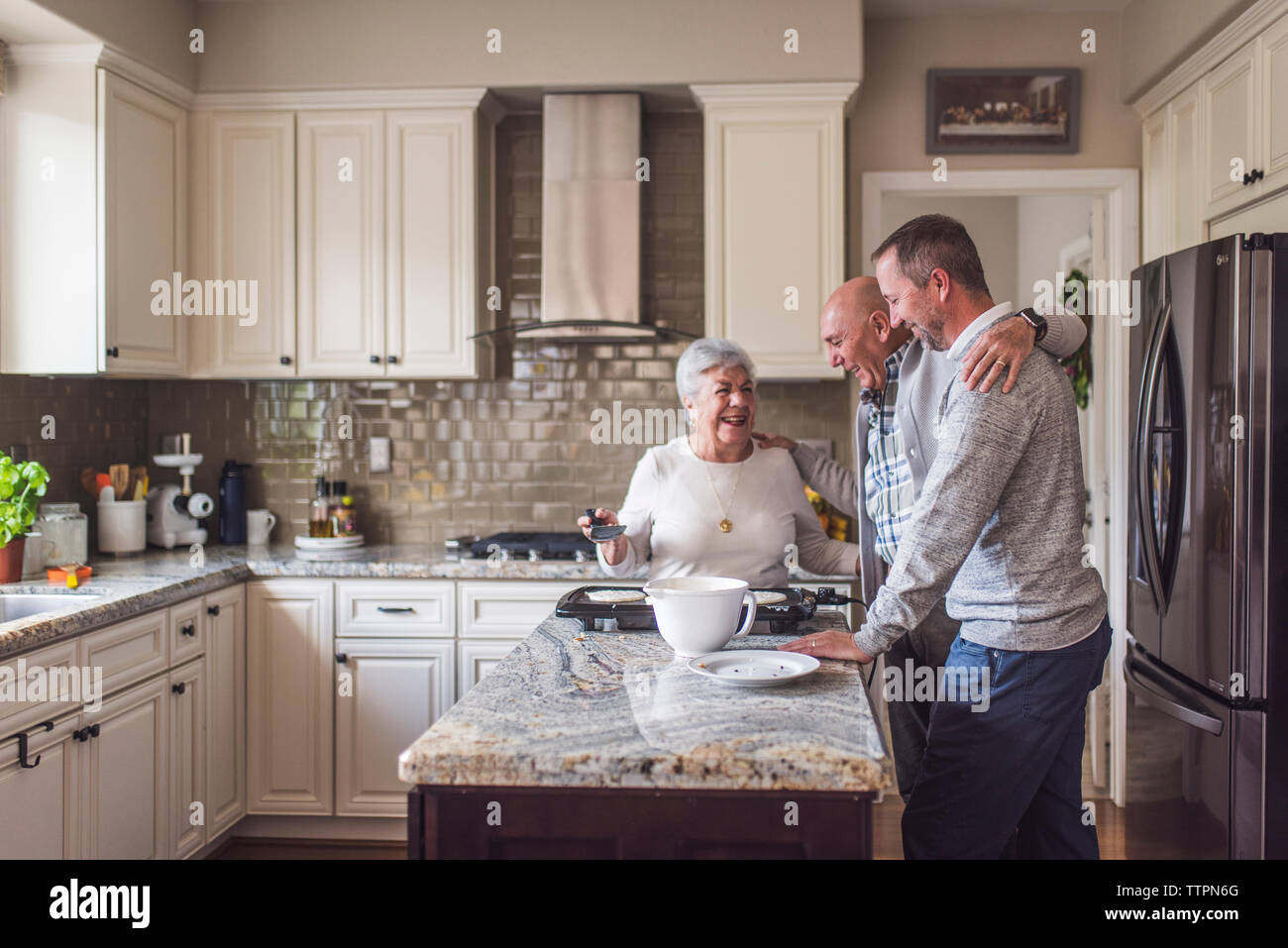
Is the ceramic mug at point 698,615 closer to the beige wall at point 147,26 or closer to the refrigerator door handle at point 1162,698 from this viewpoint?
the refrigerator door handle at point 1162,698

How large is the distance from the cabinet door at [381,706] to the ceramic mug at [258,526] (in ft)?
2.37

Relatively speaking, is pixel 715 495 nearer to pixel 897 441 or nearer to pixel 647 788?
pixel 897 441

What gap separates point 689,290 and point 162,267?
6.15 ft

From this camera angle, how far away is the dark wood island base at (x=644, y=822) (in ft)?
4.09

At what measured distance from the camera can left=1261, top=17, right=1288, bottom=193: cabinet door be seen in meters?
2.60

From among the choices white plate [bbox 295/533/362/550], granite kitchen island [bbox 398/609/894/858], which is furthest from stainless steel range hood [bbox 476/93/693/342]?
granite kitchen island [bbox 398/609/894/858]

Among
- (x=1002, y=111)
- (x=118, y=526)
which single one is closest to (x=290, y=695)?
(x=118, y=526)

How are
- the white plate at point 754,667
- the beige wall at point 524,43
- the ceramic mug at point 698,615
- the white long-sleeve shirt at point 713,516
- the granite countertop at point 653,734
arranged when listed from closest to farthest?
the granite countertop at point 653,734 < the white plate at point 754,667 < the ceramic mug at point 698,615 < the white long-sleeve shirt at point 713,516 < the beige wall at point 524,43

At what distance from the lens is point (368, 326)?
3.62 metres

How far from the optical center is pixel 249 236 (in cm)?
363

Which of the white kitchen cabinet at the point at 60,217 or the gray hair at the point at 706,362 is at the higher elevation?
the white kitchen cabinet at the point at 60,217

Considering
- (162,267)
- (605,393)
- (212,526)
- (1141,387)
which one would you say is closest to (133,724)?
(212,526)

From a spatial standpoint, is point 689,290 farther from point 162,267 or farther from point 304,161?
point 162,267

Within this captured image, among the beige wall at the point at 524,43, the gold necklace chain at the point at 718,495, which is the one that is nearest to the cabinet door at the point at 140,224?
the beige wall at the point at 524,43
